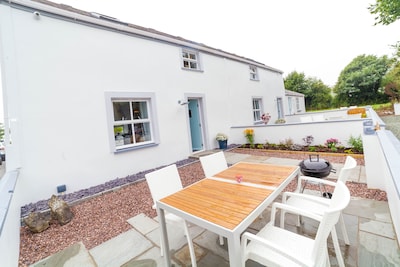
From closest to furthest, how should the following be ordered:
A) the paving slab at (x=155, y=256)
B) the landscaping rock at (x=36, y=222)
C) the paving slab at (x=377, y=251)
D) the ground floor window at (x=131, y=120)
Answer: the paving slab at (x=377, y=251) → the paving slab at (x=155, y=256) → the landscaping rock at (x=36, y=222) → the ground floor window at (x=131, y=120)

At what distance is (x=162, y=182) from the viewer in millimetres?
2508

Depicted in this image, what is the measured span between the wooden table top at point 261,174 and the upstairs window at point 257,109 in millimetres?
9082

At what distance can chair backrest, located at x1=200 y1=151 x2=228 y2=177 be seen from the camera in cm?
309

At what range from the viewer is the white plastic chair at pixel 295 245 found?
1.18 metres

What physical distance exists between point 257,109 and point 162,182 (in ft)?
34.7

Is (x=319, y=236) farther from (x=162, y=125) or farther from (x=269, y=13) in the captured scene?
(x=269, y=13)

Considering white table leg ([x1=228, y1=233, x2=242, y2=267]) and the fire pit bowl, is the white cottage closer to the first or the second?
white table leg ([x1=228, y1=233, x2=242, y2=267])

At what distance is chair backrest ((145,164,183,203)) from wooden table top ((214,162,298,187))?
0.68 metres

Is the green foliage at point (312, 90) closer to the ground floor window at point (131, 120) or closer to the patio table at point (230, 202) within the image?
the ground floor window at point (131, 120)

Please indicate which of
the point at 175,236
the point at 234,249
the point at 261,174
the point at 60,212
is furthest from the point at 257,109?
the point at 234,249

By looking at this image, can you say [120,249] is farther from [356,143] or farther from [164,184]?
[356,143]

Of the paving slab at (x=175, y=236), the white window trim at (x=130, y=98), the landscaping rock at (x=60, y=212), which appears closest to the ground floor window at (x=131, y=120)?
the white window trim at (x=130, y=98)

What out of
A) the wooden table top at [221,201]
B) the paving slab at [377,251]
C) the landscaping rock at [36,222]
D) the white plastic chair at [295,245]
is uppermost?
the wooden table top at [221,201]

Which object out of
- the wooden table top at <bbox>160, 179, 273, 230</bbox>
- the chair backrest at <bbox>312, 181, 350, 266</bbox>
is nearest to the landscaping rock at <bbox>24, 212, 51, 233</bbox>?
the wooden table top at <bbox>160, 179, 273, 230</bbox>
